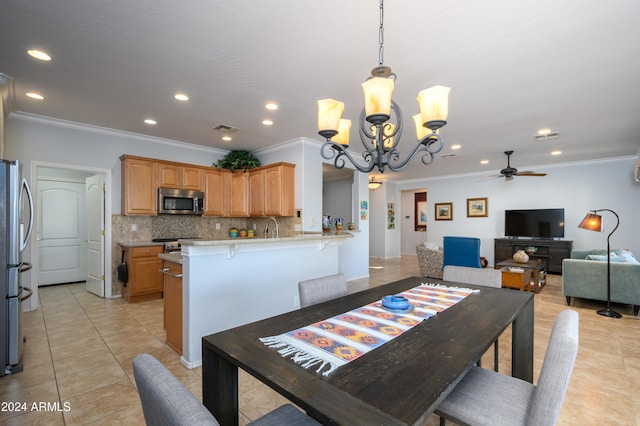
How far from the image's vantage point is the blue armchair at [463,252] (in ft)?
16.9

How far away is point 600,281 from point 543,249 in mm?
3216

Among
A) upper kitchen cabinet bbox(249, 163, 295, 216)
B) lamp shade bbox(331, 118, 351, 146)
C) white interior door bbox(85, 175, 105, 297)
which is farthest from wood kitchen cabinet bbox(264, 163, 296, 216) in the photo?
lamp shade bbox(331, 118, 351, 146)

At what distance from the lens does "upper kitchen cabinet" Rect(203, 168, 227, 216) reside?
5.41 meters

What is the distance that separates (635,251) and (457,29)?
723 cm

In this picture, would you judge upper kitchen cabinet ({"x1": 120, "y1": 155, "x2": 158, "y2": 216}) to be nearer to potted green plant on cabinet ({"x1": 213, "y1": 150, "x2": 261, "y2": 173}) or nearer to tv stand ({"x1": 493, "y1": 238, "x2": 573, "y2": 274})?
potted green plant on cabinet ({"x1": 213, "y1": 150, "x2": 261, "y2": 173})

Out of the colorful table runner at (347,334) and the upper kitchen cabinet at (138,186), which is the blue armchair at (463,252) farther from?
the upper kitchen cabinet at (138,186)

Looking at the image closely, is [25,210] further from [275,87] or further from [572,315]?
[572,315]

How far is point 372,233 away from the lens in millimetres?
9906

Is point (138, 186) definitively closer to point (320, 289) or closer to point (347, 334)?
point (320, 289)

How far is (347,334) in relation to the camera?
135 centimetres

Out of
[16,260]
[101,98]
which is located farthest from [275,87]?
[16,260]

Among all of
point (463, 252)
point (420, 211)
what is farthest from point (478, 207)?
point (463, 252)

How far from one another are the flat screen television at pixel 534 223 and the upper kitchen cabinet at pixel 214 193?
270 inches

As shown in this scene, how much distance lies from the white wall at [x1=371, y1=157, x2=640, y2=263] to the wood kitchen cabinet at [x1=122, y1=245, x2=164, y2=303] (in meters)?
7.44
